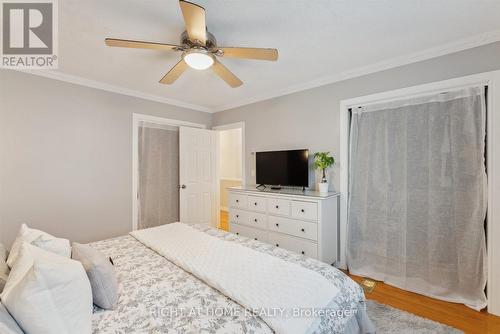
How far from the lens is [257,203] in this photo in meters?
3.22

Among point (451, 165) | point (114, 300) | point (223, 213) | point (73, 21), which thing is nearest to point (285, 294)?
point (114, 300)

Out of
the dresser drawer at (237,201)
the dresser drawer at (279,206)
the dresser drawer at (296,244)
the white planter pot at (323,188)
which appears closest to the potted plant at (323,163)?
the white planter pot at (323,188)

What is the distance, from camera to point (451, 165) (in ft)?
7.37

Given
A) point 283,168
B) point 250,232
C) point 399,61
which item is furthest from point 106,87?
point 399,61

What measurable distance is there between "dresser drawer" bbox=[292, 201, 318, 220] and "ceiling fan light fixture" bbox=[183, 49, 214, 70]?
1.83m

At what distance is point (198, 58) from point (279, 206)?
1967mm

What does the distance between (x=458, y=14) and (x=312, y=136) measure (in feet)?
→ 5.84

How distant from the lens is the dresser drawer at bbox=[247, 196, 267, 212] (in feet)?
10.3

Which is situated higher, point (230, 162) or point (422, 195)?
point (230, 162)

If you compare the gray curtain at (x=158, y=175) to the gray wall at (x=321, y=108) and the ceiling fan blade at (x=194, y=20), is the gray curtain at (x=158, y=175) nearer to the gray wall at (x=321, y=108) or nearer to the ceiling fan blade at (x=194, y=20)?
the gray wall at (x=321, y=108)

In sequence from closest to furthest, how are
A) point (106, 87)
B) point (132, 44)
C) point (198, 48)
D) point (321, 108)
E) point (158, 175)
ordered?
point (132, 44) → point (198, 48) → point (321, 108) → point (106, 87) → point (158, 175)

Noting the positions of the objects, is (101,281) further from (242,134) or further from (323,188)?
(242,134)

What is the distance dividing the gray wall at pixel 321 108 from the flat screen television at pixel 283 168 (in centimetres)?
19

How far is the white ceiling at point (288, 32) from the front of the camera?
5.44ft
